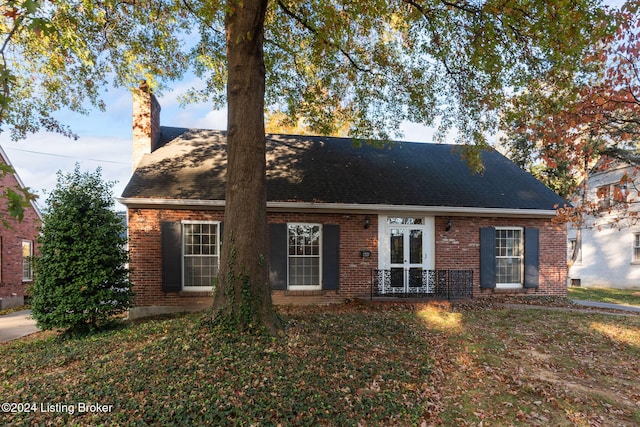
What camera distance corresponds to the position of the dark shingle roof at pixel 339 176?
33.5 feet

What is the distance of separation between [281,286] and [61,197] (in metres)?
5.56

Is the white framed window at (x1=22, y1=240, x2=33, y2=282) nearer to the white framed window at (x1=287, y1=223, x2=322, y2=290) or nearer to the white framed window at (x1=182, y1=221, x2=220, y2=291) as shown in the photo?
the white framed window at (x1=182, y1=221, x2=220, y2=291)

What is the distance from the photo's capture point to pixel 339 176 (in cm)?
1150

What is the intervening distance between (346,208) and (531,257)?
621 centimetres

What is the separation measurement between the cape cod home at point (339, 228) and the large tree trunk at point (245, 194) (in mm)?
3845

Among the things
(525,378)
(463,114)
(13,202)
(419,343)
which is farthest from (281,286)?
(13,202)

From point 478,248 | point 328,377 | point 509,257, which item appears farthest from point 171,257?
point 509,257

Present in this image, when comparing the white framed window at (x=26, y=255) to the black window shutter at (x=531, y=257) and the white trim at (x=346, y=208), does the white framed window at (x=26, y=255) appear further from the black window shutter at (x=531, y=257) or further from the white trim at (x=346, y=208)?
the black window shutter at (x=531, y=257)

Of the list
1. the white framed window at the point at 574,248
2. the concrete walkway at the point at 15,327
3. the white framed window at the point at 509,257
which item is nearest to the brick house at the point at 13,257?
the concrete walkway at the point at 15,327

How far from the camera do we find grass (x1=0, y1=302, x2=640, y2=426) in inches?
155

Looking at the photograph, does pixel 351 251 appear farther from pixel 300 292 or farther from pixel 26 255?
pixel 26 255

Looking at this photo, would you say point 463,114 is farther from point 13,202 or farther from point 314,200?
point 13,202

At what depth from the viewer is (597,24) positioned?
6.34m

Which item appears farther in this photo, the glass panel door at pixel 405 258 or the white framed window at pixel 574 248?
the white framed window at pixel 574 248
